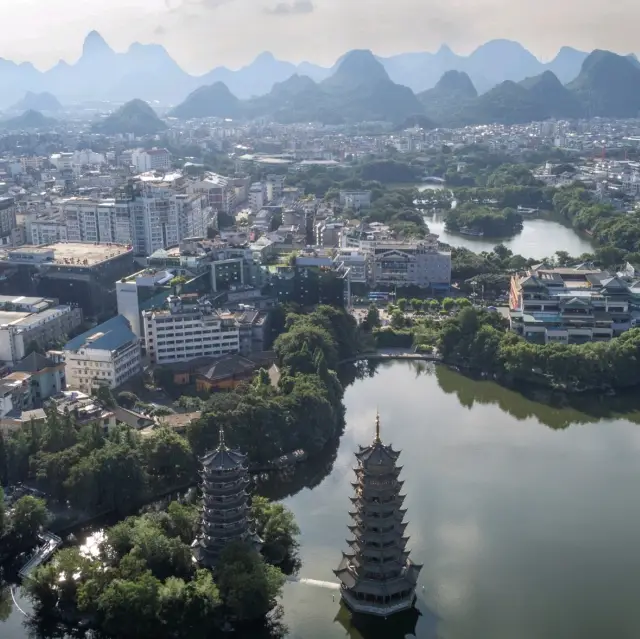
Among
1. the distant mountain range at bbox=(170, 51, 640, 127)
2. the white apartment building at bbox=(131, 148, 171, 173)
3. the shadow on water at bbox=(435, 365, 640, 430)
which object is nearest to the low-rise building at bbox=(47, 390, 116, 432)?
the shadow on water at bbox=(435, 365, 640, 430)

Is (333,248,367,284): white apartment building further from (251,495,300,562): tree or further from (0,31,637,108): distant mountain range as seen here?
(0,31,637,108): distant mountain range

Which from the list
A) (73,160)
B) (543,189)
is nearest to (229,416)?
(543,189)

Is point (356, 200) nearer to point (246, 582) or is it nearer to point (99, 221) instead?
point (99, 221)

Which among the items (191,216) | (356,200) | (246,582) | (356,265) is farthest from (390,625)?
(356,200)

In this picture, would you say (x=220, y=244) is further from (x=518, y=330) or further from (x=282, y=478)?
(x=282, y=478)

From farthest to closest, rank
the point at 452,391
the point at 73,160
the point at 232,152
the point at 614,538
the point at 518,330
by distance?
the point at 232,152 → the point at 73,160 → the point at 518,330 → the point at 452,391 → the point at 614,538

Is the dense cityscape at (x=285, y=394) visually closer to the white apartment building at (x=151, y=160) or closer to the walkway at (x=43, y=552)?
the walkway at (x=43, y=552)
